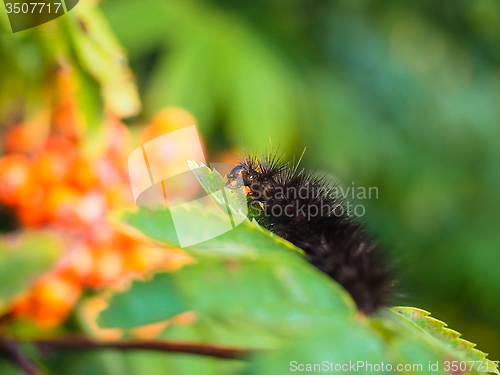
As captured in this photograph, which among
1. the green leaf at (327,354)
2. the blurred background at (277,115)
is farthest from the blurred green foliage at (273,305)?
the blurred background at (277,115)

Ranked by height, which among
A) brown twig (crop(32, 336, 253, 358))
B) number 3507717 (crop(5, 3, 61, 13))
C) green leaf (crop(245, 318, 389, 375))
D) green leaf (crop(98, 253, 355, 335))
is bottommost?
brown twig (crop(32, 336, 253, 358))

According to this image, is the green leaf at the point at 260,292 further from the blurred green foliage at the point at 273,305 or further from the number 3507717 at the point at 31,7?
the number 3507717 at the point at 31,7

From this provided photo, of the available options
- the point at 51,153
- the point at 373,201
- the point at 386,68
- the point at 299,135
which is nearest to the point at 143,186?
the point at 51,153

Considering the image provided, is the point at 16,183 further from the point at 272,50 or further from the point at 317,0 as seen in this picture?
the point at 317,0

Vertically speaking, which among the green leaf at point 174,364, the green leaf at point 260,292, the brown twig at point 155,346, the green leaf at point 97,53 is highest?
the green leaf at point 97,53

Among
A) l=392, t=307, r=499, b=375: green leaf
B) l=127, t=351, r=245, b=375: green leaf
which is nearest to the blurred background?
l=127, t=351, r=245, b=375: green leaf

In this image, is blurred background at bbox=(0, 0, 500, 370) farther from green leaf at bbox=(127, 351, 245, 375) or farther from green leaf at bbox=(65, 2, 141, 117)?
green leaf at bbox=(127, 351, 245, 375)

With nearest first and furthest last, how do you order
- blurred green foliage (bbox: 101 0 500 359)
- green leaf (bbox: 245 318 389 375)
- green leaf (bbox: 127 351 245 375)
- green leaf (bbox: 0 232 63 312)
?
green leaf (bbox: 245 318 389 375) < green leaf (bbox: 0 232 63 312) < green leaf (bbox: 127 351 245 375) < blurred green foliage (bbox: 101 0 500 359)
